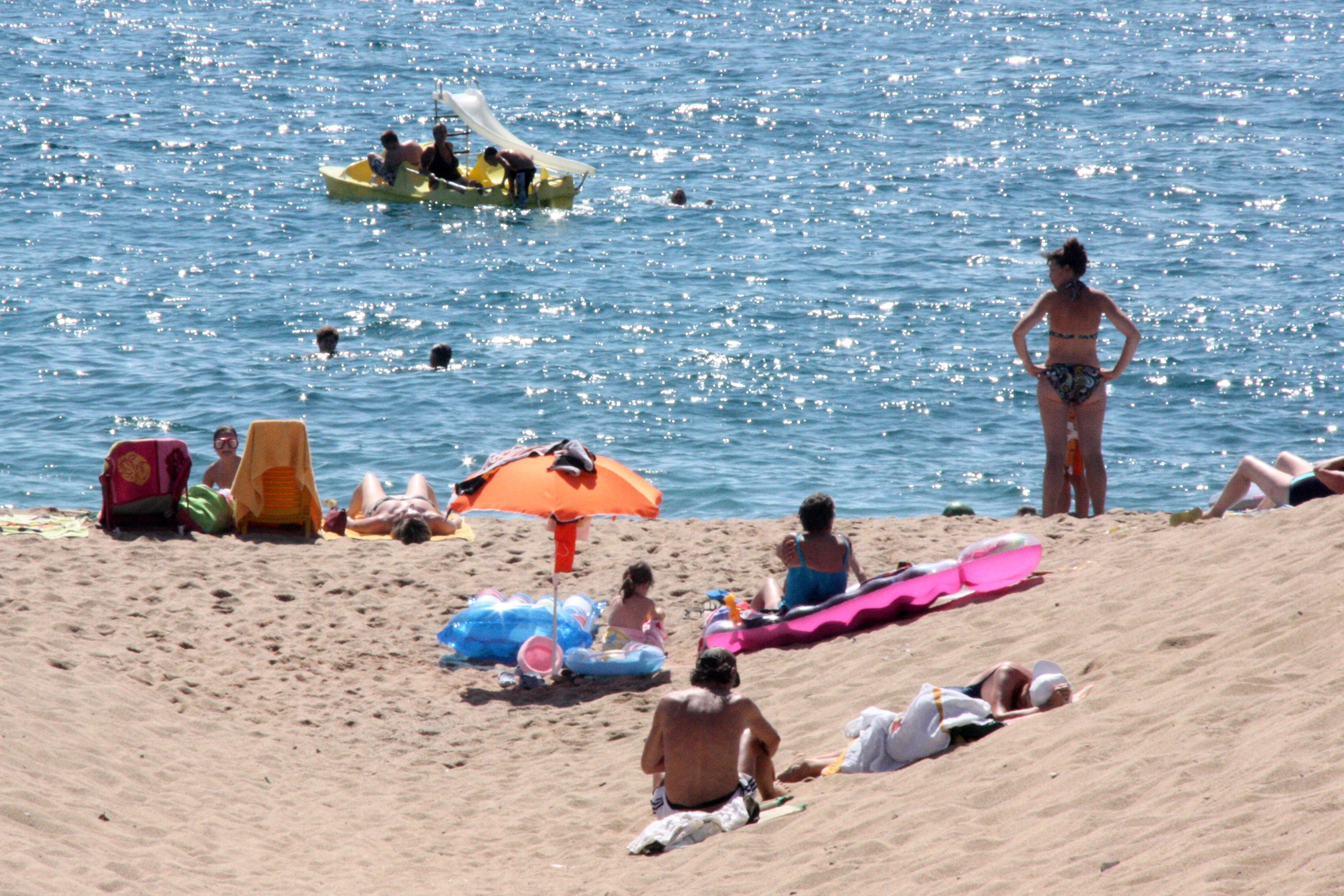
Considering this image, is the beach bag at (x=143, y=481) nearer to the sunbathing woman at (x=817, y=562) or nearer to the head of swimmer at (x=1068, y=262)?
the sunbathing woman at (x=817, y=562)

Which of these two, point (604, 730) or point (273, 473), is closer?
point (604, 730)

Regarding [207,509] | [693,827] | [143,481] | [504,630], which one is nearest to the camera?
[693,827]

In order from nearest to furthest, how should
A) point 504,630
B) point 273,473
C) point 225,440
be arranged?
point 504,630, point 273,473, point 225,440

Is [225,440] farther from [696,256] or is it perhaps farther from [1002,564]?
[696,256]

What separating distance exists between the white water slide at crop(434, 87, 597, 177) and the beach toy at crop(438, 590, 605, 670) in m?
16.1

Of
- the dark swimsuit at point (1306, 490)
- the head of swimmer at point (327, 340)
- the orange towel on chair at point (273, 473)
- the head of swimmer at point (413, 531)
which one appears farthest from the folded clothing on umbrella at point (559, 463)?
the head of swimmer at point (327, 340)

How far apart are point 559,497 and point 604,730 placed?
138cm

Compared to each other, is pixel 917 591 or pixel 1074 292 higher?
pixel 1074 292

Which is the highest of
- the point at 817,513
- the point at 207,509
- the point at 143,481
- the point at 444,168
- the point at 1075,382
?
the point at 444,168

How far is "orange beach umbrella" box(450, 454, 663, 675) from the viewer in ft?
25.0

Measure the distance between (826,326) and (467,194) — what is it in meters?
8.00

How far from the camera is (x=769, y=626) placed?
787 cm

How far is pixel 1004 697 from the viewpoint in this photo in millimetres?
5672

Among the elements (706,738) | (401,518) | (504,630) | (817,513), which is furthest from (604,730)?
(401,518)
